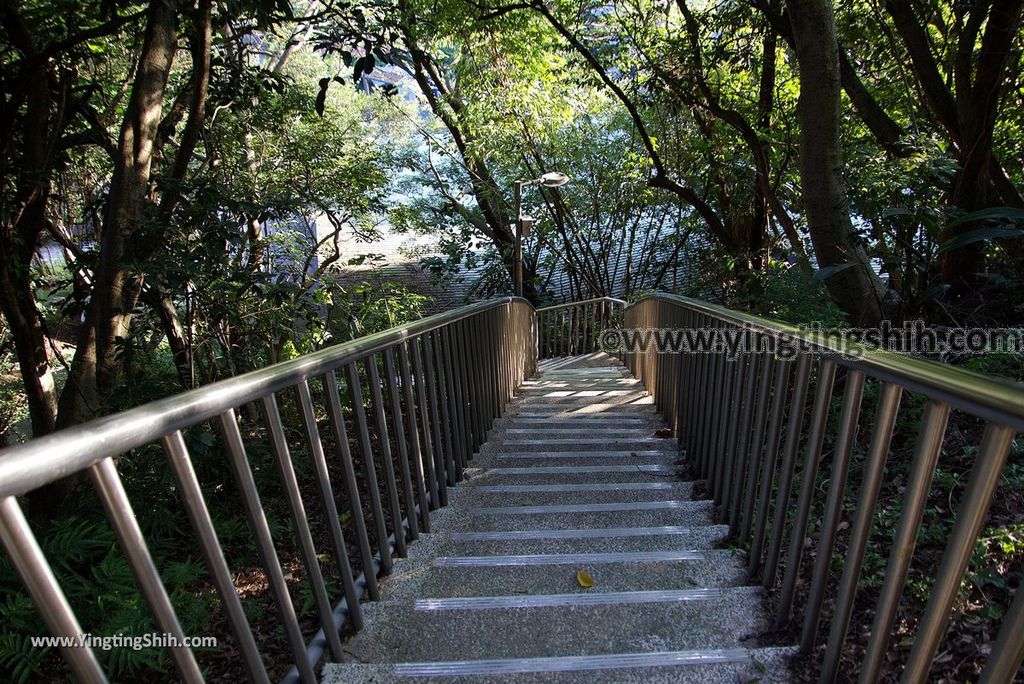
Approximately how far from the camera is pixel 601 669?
1.59 metres

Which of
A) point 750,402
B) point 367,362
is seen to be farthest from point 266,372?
point 750,402

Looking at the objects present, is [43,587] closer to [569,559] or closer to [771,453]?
[569,559]

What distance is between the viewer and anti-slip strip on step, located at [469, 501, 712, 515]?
108 inches

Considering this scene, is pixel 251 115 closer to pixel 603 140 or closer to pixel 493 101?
pixel 493 101

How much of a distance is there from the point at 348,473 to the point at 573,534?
1.07m

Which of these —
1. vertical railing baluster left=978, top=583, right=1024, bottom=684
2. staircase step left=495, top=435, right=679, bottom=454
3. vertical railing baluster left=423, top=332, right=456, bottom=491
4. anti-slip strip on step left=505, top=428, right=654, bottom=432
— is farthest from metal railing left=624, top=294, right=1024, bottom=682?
vertical railing baluster left=423, top=332, right=456, bottom=491

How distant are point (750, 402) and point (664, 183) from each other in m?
6.35

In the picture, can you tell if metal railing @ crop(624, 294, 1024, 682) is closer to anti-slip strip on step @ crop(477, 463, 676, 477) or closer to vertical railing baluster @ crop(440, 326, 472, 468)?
anti-slip strip on step @ crop(477, 463, 676, 477)

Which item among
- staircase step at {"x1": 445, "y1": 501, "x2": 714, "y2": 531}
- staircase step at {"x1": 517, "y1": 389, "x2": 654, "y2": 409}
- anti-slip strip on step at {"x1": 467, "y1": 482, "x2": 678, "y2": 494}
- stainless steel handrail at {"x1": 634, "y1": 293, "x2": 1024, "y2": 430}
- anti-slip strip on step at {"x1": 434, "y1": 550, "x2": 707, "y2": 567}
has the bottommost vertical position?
staircase step at {"x1": 445, "y1": 501, "x2": 714, "y2": 531}

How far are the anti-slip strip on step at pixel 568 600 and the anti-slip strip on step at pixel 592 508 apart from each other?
2.51 ft

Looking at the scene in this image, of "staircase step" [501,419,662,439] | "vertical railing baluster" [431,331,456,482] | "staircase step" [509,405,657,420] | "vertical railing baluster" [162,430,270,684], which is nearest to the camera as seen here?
"vertical railing baluster" [162,430,270,684]

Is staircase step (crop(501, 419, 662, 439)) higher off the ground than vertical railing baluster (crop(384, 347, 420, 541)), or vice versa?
vertical railing baluster (crop(384, 347, 420, 541))

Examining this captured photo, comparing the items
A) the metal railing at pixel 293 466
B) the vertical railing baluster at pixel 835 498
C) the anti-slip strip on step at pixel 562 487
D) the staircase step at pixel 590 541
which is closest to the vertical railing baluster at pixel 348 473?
the metal railing at pixel 293 466

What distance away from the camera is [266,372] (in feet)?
4.55
